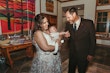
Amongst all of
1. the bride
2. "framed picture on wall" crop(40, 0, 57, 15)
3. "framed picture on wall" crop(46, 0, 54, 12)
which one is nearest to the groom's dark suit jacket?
the bride

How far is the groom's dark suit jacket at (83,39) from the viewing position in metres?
1.85

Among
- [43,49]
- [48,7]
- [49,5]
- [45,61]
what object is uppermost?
[49,5]

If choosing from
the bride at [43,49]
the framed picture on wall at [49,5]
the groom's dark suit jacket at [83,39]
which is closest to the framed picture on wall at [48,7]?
the framed picture on wall at [49,5]

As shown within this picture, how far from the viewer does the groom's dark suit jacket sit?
6.07 feet

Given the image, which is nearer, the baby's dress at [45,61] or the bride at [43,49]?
the bride at [43,49]

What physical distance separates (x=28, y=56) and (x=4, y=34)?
4.00ft

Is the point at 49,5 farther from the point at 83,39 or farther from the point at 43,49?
the point at 43,49

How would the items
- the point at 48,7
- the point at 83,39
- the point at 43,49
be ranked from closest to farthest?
the point at 43,49, the point at 83,39, the point at 48,7

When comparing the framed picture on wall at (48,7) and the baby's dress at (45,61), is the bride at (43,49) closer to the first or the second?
the baby's dress at (45,61)

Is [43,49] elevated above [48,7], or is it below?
below

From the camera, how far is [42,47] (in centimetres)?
147

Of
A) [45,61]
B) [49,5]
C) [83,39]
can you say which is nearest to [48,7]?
[49,5]

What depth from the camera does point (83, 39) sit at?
1897 mm

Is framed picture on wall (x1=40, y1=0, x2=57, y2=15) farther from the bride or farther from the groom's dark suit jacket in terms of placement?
the bride
